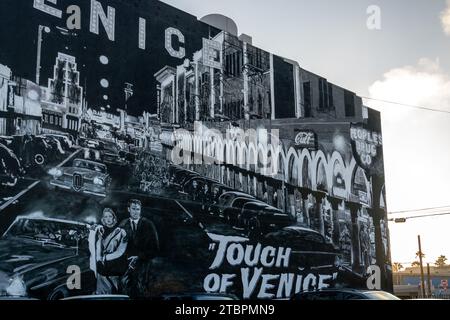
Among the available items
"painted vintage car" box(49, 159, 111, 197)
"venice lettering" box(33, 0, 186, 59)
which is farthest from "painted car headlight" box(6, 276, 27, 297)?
"venice lettering" box(33, 0, 186, 59)

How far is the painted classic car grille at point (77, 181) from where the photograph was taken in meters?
12.9

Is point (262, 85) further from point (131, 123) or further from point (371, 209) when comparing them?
point (371, 209)

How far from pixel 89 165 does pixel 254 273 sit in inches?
261

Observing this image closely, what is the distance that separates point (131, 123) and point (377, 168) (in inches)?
531

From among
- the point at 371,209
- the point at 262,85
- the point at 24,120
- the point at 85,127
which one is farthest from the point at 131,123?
the point at 371,209

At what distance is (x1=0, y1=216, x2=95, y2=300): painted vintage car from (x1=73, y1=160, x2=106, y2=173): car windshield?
1390 mm

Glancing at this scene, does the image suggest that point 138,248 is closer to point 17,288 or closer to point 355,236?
point 17,288

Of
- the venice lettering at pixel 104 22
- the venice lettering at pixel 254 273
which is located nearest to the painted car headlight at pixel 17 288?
the venice lettering at pixel 254 273

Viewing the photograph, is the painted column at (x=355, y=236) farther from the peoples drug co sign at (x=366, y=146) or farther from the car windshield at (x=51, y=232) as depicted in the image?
the car windshield at (x=51, y=232)

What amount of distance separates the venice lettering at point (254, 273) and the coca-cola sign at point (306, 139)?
417cm

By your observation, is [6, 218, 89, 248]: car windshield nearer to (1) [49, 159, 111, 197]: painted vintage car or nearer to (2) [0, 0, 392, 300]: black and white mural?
(2) [0, 0, 392, 300]: black and white mural

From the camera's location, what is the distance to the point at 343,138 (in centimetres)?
2220

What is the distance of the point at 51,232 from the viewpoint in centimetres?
1225

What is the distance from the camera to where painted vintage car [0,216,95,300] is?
37.8 ft
